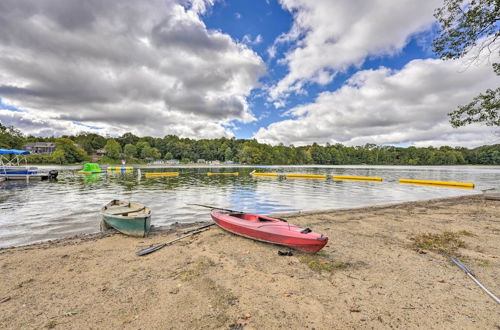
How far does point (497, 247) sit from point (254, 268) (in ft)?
26.6

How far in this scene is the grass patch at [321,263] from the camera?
5.97 m

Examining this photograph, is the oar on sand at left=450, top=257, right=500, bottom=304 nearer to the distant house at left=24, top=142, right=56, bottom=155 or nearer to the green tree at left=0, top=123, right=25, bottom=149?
the green tree at left=0, top=123, right=25, bottom=149

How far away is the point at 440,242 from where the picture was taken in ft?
25.1

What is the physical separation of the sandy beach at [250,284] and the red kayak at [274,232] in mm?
328

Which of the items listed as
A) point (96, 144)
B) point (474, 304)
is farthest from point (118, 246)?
point (96, 144)

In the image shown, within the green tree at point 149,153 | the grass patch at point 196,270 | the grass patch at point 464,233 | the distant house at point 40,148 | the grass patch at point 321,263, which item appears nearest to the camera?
the grass patch at point 196,270

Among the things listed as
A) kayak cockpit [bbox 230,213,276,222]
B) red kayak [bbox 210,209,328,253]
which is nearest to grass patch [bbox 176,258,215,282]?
red kayak [bbox 210,209,328,253]

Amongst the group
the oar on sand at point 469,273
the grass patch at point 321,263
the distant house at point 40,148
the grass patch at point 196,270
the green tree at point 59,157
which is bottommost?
the grass patch at point 196,270

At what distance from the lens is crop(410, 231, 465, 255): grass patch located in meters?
7.10

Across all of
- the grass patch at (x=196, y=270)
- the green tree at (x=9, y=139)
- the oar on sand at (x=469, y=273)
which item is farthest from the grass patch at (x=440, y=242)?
the green tree at (x=9, y=139)

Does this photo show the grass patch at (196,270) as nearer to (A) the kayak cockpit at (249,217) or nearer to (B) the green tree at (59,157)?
(A) the kayak cockpit at (249,217)

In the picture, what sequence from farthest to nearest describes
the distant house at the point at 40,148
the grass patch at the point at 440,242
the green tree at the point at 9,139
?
the distant house at the point at 40,148 → the green tree at the point at 9,139 → the grass patch at the point at 440,242

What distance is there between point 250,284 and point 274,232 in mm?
2383

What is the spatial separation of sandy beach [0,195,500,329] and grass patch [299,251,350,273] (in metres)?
0.03
